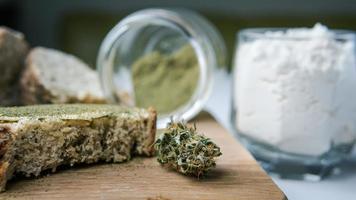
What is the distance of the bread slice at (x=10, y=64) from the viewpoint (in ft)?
6.17

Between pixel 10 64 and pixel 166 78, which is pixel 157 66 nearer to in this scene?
pixel 166 78

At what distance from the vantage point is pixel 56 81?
1862 mm

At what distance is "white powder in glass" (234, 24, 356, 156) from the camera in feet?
4.23

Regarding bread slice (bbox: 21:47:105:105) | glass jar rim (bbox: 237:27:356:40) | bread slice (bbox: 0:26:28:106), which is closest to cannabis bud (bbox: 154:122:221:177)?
glass jar rim (bbox: 237:27:356:40)

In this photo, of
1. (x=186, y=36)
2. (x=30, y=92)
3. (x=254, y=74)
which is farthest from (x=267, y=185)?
(x=30, y=92)

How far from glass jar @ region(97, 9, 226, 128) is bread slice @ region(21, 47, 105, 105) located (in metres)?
0.11

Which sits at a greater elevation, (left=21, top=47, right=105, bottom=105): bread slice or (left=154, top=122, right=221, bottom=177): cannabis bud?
(left=21, top=47, right=105, bottom=105): bread slice

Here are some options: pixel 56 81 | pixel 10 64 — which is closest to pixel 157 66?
pixel 56 81

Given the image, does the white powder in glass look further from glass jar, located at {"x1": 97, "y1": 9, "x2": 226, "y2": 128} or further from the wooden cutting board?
glass jar, located at {"x1": 97, "y1": 9, "x2": 226, "y2": 128}

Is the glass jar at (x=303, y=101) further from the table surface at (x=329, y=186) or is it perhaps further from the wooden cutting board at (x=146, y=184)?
the wooden cutting board at (x=146, y=184)

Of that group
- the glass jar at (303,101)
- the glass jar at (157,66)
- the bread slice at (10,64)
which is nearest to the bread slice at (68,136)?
the glass jar at (303,101)

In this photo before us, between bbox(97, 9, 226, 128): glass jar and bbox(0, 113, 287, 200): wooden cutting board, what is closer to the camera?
bbox(0, 113, 287, 200): wooden cutting board

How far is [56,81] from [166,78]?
407 mm

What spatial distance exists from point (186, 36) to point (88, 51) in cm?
309
